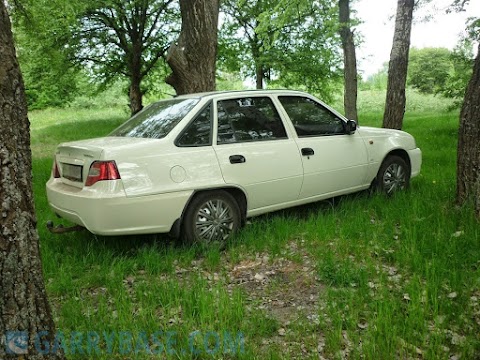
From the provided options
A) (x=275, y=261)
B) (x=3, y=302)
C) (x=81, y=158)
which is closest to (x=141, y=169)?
(x=81, y=158)

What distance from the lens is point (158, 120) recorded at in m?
4.82

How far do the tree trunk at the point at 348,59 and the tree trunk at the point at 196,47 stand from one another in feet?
12.3

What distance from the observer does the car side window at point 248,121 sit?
4785mm

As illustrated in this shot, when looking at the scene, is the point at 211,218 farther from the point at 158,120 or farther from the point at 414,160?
the point at 414,160

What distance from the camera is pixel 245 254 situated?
4.54 metres

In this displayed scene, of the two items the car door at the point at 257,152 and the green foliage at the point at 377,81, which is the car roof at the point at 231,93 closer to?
the car door at the point at 257,152

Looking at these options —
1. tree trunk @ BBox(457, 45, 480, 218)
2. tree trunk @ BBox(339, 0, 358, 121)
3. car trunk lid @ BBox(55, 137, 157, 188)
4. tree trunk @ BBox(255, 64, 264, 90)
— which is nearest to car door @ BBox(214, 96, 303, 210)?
car trunk lid @ BBox(55, 137, 157, 188)

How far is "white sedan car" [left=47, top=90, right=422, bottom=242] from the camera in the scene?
4.04 m

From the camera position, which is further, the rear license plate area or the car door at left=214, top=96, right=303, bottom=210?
the car door at left=214, top=96, right=303, bottom=210

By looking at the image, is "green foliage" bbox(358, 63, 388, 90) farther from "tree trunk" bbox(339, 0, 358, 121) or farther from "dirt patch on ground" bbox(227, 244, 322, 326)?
"dirt patch on ground" bbox(227, 244, 322, 326)

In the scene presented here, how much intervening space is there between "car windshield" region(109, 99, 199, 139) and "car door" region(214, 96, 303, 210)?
1.41 ft

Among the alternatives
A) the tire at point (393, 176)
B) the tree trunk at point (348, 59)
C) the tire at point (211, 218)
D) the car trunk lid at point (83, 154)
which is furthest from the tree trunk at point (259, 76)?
the car trunk lid at point (83, 154)

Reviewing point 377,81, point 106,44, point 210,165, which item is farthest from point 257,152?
point 377,81

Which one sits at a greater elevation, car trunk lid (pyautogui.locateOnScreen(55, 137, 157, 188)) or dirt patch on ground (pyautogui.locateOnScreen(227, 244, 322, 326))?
car trunk lid (pyautogui.locateOnScreen(55, 137, 157, 188))
